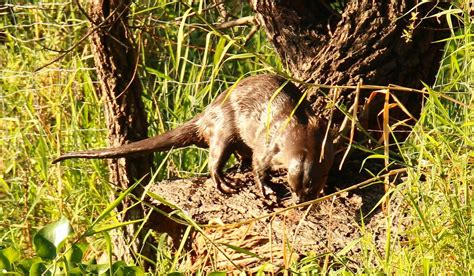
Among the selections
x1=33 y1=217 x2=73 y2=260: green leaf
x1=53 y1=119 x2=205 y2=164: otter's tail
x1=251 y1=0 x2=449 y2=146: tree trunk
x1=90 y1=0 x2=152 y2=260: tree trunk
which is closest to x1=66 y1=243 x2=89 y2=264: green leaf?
x1=33 y1=217 x2=73 y2=260: green leaf

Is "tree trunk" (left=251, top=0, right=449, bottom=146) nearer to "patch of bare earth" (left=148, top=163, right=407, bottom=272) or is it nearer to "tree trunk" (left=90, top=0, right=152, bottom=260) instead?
"patch of bare earth" (left=148, top=163, right=407, bottom=272)

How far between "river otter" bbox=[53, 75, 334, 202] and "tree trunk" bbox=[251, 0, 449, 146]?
14 centimetres

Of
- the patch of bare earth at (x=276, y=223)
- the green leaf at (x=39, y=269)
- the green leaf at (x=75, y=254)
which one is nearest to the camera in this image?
the green leaf at (x=39, y=269)

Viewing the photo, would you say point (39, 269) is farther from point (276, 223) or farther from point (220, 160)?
point (220, 160)

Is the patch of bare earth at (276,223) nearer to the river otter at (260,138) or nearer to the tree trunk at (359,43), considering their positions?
the river otter at (260,138)

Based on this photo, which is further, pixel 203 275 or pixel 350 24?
pixel 350 24

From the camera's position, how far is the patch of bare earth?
12.1 feet

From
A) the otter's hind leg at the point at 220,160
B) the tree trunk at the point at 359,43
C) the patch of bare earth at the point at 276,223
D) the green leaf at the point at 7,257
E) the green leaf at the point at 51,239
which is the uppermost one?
the tree trunk at the point at 359,43

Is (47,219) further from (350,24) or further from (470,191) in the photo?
(470,191)

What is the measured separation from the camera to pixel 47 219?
491 cm

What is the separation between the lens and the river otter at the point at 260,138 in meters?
4.02

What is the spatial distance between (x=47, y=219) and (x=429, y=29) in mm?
1878

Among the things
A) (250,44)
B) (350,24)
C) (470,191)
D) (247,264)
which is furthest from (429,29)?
(250,44)

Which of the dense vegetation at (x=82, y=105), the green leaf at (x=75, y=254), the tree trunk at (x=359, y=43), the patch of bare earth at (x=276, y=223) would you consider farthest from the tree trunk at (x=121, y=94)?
the green leaf at (x=75, y=254)
